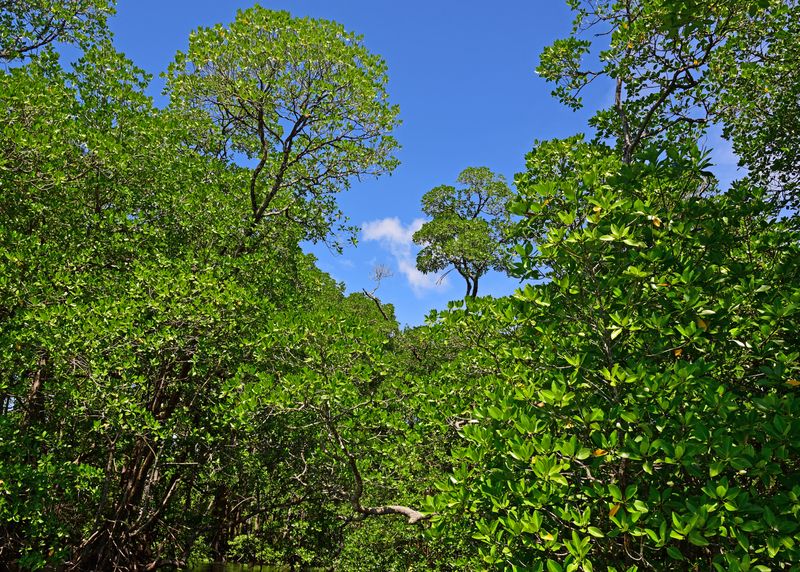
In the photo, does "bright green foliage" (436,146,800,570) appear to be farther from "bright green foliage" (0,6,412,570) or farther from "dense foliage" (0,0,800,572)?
"bright green foliage" (0,6,412,570)

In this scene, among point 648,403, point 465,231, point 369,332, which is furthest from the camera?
point 465,231

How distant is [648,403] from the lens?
3.73 m

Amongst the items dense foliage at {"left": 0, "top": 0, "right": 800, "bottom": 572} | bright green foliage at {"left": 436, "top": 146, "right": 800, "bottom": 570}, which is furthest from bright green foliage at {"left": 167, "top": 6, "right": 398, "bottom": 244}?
bright green foliage at {"left": 436, "top": 146, "right": 800, "bottom": 570}

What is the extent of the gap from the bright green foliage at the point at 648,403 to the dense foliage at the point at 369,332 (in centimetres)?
3

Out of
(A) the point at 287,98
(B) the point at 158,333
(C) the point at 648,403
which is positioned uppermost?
(A) the point at 287,98

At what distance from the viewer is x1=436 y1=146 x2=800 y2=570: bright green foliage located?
3.24 meters

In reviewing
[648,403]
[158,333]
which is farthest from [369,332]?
[648,403]

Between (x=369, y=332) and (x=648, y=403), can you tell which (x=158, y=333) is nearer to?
(x=369, y=332)

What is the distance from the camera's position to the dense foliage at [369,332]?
379cm

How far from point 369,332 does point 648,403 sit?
5052 mm

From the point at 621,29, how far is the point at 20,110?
11262 mm

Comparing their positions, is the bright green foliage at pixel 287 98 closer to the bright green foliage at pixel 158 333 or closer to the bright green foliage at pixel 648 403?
the bright green foliage at pixel 158 333

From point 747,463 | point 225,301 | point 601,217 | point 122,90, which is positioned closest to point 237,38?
point 122,90

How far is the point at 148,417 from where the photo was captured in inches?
328
